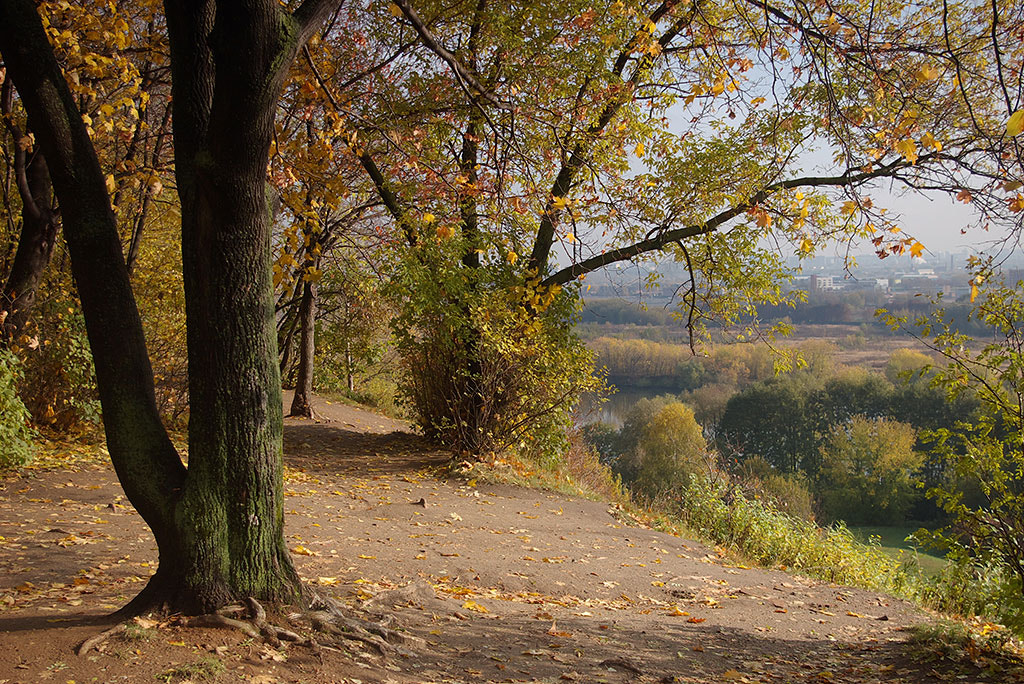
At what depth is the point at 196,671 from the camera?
124 inches

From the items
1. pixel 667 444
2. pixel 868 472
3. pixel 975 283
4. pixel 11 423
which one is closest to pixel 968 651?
pixel 975 283

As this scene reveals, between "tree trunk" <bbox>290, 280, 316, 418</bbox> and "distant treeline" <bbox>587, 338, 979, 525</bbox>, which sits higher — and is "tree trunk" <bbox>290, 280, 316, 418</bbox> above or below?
above

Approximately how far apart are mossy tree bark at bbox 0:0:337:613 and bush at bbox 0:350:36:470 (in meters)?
5.02

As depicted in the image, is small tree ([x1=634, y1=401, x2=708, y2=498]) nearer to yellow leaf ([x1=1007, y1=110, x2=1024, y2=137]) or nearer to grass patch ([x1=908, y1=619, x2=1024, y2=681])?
grass patch ([x1=908, y1=619, x2=1024, y2=681])

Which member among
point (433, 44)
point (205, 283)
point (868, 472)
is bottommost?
point (868, 472)

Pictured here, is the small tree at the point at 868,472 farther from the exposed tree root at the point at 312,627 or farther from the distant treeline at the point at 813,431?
the exposed tree root at the point at 312,627

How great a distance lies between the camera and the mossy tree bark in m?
3.53

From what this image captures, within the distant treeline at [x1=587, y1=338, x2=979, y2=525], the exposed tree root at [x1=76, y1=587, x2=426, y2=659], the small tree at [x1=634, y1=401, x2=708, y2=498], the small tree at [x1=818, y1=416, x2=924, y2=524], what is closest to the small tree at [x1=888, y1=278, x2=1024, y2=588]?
the exposed tree root at [x1=76, y1=587, x2=426, y2=659]

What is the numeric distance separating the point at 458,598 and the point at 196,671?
2685 mm

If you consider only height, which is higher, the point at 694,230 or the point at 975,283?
the point at 694,230

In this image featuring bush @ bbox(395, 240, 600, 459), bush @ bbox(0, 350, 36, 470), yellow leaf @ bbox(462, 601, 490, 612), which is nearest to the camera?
yellow leaf @ bbox(462, 601, 490, 612)

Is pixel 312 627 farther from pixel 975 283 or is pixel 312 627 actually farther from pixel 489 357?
pixel 489 357

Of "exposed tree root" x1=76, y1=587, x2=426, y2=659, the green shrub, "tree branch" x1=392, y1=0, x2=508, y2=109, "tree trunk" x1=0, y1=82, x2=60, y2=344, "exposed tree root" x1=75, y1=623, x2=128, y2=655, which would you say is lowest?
the green shrub

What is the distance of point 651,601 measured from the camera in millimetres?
6430
